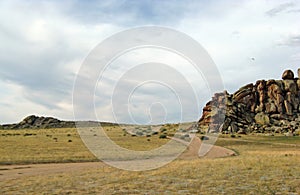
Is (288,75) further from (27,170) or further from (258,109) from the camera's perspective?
(27,170)

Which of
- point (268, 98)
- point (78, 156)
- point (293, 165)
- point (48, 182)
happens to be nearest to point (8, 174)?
point (48, 182)

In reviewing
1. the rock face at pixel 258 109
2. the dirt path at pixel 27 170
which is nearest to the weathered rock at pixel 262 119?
the rock face at pixel 258 109

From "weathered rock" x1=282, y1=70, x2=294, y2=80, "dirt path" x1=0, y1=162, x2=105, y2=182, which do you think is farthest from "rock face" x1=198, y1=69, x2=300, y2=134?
"dirt path" x1=0, y1=162, x2=105, y2=182

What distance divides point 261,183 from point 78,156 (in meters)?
25.4

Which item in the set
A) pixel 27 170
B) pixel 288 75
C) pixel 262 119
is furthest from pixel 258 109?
pixel 27 170

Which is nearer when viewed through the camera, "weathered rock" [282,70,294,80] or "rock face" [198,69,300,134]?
"rock face" [198,69,300,134]

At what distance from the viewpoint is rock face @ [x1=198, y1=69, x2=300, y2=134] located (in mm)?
106875

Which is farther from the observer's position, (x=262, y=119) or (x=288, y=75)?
(x=288, y=75)

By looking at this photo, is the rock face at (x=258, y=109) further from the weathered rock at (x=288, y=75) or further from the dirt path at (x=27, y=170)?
the dirt path at (x=27, y=170)

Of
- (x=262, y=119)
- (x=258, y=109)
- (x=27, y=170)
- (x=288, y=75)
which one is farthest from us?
(x=288, y=75)

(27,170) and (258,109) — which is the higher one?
(258,109)

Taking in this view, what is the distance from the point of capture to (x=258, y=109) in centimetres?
11619

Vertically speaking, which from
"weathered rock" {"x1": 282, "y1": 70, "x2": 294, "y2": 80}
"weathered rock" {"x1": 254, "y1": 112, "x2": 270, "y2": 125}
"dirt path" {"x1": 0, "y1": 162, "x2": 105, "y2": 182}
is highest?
"weathered rock" {"x1": 282, "y1": 70, "x2": 294, "y2": 80}

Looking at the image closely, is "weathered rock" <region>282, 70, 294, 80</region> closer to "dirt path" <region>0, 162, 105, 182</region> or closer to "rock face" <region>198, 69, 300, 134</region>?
"rock face" <region>198, 69, 300, 134</region>
